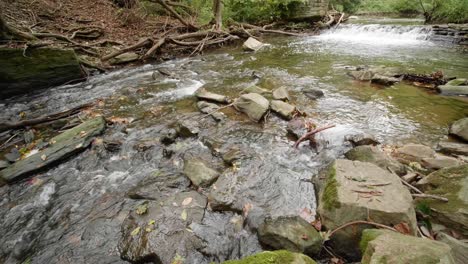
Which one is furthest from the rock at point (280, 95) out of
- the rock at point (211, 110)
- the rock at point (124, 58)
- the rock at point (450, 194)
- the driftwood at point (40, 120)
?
the rock at point (124, 58)

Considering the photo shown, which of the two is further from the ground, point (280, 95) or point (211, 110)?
point (280, 95)

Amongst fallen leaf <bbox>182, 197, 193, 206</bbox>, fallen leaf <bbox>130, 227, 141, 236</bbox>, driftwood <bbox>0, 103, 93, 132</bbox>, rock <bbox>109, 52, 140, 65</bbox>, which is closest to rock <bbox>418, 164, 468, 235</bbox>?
fallen leaf <bbox>182, 197, 193, 206</bbox>

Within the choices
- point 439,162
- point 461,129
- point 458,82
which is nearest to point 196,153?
point 439,162

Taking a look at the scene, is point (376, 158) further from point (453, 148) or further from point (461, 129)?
point (461, 129)

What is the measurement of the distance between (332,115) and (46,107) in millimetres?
6490

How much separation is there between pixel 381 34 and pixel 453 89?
8506 millimetres

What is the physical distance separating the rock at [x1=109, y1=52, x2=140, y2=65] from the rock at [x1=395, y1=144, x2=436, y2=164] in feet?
29.9

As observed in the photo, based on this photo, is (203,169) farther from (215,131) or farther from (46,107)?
(46,107)

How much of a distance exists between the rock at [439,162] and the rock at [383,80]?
11.8ft

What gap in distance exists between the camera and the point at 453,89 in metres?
6.08

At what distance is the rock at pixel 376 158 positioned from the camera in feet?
11.2

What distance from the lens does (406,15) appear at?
924 inches

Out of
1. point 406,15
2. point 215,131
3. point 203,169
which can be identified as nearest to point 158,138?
point 215,131

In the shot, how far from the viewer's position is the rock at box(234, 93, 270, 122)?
16.8 feet
